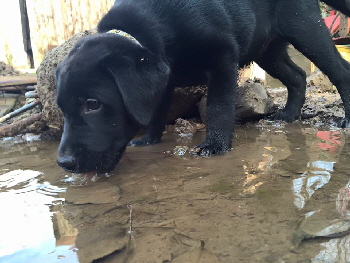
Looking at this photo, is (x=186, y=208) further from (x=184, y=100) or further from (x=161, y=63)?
(x=184, y=100)

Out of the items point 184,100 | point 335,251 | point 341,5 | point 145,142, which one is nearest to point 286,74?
point 341,5

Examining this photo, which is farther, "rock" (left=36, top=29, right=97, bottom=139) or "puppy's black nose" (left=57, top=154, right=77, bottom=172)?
"rock" (left=36, top=29, right=97, bottom=139)

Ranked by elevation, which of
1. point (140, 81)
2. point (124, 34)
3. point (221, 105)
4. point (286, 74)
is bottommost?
point (286, 74)

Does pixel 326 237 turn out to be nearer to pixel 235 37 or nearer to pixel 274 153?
Result: pixel 274 153

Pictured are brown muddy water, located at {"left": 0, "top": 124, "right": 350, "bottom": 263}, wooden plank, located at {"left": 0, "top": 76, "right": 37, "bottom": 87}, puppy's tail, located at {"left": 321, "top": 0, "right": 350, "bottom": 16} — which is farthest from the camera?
wooden plank, located at {"left": 0, "top": 76, "right": 37, "bottom": 87}

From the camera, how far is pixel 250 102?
3.44 metres

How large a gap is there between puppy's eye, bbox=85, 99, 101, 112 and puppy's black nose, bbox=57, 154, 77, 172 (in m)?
0.28

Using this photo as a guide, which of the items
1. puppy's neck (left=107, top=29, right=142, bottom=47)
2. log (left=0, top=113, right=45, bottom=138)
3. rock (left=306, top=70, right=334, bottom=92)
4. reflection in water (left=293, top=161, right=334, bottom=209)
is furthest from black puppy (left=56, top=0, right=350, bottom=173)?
rock (left=306, top=70, right=334, bottom=92)

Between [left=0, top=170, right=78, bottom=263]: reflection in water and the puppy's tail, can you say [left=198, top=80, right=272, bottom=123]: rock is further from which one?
[left=0, top=170, right=78, bottom=263]: reflection in water

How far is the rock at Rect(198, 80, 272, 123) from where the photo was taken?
3.45 meters

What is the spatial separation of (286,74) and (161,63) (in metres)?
2.03

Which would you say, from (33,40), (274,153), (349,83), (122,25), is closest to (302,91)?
(349,83)

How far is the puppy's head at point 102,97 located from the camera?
189 cm

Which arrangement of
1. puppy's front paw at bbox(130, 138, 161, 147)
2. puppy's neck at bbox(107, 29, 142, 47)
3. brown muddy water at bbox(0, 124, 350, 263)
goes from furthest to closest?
1. puppy's front paw at bbox(130, 138, 161, 147)
2. puppy's neck at bbox(107, 29, 142, 47)
3. brown muddy water at bbox(0, 124, 350, 263)
